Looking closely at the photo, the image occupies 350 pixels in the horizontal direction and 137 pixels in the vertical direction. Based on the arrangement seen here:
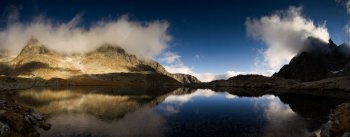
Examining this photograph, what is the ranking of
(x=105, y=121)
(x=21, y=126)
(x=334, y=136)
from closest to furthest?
(x=334, y=136) < (x=21, y=126) < (x=105, y=121)

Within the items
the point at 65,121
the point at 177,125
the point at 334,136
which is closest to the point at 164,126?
the point at 177,125

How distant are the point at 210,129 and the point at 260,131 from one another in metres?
8.56

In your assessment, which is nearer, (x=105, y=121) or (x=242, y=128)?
(x=242, y=128)

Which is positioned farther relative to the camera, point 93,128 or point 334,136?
point 93,128

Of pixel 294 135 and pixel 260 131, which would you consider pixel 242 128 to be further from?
pixel 294 135

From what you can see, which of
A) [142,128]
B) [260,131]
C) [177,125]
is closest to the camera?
[260,131]

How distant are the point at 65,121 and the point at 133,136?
21.6 m

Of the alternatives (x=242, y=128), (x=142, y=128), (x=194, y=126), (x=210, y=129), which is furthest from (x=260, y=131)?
(x=142, y=128)

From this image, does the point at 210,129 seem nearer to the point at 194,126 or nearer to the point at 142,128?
the point at 194,126

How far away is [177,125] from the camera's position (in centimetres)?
5447

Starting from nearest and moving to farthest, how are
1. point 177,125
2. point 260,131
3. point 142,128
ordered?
point 260,131 → point 142,128 → point 177,125

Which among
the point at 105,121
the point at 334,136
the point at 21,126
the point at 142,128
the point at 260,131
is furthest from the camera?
the point at 105,121

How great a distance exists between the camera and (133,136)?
43781 mm

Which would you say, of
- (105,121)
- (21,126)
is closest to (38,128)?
(21,126)
